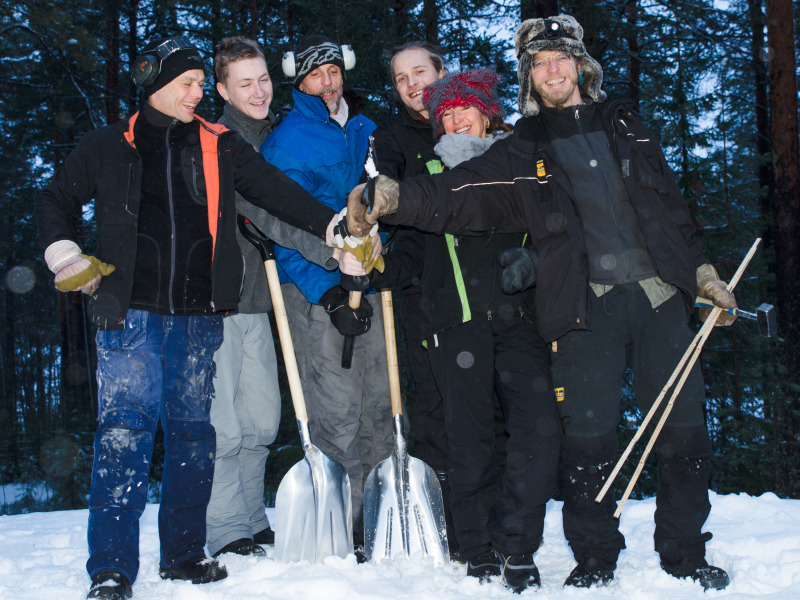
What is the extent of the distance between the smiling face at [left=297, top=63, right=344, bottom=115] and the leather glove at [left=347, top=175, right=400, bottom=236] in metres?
1.03

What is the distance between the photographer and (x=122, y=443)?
9.72 feet

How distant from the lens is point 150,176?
10.4 feet

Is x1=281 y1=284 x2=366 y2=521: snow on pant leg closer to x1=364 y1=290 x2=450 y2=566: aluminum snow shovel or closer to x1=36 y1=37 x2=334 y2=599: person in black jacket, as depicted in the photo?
x1=364 y1=290 x2=450 y2=566: aluminum snow shovel

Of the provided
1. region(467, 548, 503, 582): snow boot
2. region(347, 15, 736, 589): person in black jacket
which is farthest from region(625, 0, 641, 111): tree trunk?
region(467, 548, 503, 582): snow boot

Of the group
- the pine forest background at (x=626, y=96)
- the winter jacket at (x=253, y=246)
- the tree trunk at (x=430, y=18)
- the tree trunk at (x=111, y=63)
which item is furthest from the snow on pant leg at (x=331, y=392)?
the tree trunk at (x=111, y=63)

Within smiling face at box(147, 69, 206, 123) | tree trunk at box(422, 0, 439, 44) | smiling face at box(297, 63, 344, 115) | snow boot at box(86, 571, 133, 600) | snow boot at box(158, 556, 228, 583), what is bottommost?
snow boot at box(158, 556, 228, 583)

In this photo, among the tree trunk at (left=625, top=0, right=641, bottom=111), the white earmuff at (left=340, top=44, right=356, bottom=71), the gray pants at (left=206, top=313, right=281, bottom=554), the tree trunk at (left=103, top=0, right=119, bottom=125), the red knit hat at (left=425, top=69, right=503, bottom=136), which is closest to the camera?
the red knit hat at (left=425, top=69, right=503, bottom=136)

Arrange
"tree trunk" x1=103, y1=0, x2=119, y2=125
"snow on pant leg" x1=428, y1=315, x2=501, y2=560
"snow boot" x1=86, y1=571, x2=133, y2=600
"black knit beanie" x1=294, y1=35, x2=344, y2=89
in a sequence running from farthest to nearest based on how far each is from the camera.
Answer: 1. "tree trunk" x1=103, y1=0, x2=119, y2=125
2. "black knit beanie" x1=294, y1=35, x2=344, y2=89
3. "snow on pant leg" x1=428, y1=315, x2=501, y2=560
4. "snow boot" x1=86, y1=571, x2=133, y2=600

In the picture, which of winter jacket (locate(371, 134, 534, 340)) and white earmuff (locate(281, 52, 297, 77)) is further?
white earmuff (locate(281, 52, 297, 77))

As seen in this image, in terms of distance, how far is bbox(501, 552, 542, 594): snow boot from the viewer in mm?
2980

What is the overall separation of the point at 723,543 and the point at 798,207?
872 cm

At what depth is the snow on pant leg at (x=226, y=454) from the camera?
3586 millimetres

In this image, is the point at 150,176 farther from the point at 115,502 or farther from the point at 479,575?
the point at 479,575

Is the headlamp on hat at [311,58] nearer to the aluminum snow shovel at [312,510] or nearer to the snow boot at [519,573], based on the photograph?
the aluminum snow shovel at [312,510]
